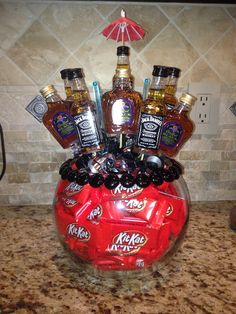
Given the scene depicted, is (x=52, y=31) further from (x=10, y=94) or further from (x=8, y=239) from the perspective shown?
(x=8, y=239)

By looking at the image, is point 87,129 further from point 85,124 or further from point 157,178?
point 157,178

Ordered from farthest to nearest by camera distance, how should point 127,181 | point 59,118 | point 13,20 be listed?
point 13,20 < point 59,118 < point 127,181

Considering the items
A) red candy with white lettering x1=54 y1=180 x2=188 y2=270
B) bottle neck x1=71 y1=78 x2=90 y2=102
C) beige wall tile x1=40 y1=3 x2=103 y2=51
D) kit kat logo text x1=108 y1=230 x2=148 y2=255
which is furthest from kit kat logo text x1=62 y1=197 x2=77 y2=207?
beige wall tile x1=40 y1=3 x2=103 y2=51

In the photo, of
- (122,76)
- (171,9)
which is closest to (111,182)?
(122,76)

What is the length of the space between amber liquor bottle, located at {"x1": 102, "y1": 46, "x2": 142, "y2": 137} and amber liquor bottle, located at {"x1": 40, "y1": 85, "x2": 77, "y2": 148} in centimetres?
8

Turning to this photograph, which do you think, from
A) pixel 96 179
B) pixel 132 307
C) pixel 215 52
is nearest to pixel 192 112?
pixel 215 52

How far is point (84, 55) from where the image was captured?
832 mm

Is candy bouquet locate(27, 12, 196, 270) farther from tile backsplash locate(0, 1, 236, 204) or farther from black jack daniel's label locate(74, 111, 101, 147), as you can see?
tile backsplash locate(0, 1, 236, 204)

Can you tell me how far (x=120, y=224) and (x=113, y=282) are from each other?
0.13m

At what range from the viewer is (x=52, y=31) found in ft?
2.66

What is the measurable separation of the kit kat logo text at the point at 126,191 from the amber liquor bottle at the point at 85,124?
0.11m

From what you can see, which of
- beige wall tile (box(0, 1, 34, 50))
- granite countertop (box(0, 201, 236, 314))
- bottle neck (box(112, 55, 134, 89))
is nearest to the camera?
granite countertop (box(0, 201, 236, 314))

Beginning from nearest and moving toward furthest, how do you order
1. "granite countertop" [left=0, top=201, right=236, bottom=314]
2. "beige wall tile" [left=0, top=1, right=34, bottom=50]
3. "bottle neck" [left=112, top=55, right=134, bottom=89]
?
"granite countertop" [left=0, top=201, right=236, bottom=314] < "bottle neck" [left=112, top=55, right=134, bottom=89] < "beige wall tile" [left=0, top=1, right=34, bottom=50]

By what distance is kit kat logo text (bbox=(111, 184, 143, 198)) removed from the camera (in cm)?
Answer: 54
